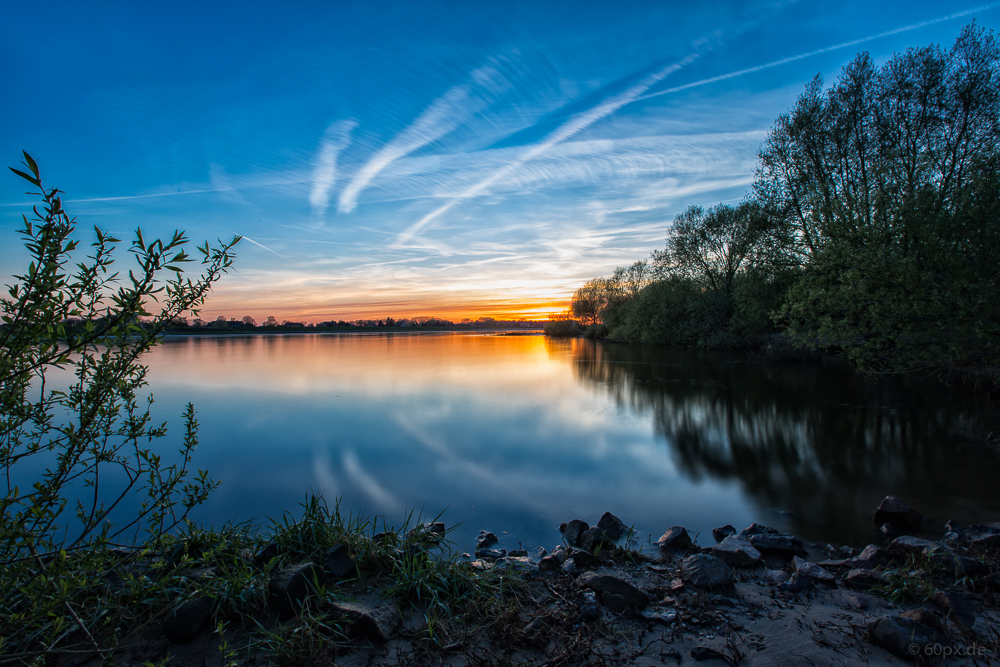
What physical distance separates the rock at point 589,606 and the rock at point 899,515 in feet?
14.0

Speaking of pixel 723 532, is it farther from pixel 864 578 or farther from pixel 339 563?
pixel 339 563

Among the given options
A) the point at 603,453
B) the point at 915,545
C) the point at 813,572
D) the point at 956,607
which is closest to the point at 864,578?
the point at 813,572

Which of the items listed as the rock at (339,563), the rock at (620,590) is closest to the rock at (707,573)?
the rock at (620,590)

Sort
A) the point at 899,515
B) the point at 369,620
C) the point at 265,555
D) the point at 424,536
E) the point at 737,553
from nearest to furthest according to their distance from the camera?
the point at 369,620 < the point at 265,555 < the point at 737,553 < the point at 424,536 < the point at 899,515

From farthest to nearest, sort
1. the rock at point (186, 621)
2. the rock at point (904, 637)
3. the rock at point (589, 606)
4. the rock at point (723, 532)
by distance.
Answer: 1. the rock at point (723, 532)
2. the rock at point (589, 606)
3. the rock at point (186, 621)
4. the rock at point (904, 637)

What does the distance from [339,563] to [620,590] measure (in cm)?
228

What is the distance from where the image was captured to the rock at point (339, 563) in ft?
11.7

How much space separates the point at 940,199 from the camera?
36.2 feet

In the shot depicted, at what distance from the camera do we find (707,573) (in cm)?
359

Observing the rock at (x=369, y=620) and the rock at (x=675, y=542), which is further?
the rock at (x=675, y=542)

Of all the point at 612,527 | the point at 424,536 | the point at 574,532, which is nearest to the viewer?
the point at 424,536

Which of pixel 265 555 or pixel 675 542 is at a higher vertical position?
pixel 265 555

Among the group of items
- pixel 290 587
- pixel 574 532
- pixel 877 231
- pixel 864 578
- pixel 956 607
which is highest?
pixel 877 231

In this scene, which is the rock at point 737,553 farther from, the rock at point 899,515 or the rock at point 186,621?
the rock at point 186,621
